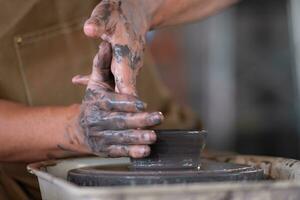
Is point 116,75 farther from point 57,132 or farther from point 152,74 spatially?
point 152,74

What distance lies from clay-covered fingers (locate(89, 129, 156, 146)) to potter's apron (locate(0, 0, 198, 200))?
44 cm

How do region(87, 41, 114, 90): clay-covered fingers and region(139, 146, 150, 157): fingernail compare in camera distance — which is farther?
region(87, 41, 114, 90): clay-covered fingers

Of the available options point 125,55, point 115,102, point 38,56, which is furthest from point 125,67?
point 38,56

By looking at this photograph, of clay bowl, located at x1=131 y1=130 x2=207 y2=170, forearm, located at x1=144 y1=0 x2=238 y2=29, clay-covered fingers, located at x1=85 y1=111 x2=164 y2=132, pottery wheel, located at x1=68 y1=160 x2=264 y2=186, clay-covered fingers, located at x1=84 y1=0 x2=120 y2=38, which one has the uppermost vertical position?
forearm, located at x1=144 y1=0 x2=238 y2=29

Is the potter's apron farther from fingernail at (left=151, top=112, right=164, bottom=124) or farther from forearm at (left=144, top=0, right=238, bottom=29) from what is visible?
fingernail at (left=151, top=112, right=164, bottom=124)

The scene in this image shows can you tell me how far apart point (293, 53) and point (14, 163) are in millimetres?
2763

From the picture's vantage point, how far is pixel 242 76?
424 cm

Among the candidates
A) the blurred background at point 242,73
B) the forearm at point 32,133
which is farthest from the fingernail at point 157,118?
the blurred background at point 242,73

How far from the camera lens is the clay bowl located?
109 cm

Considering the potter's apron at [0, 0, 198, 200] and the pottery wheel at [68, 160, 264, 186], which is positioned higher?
the potter's apron at [0, 0, 198, 200]

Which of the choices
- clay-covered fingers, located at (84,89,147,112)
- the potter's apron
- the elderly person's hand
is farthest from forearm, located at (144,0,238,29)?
clay-covered fingers, located at (84,89,147,112)

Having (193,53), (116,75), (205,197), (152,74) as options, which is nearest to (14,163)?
(116,75)

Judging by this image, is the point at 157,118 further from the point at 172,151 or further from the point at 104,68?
the point at 104,68

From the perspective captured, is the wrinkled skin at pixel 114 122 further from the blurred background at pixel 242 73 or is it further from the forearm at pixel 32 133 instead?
the blurred background at pixel 242 73
